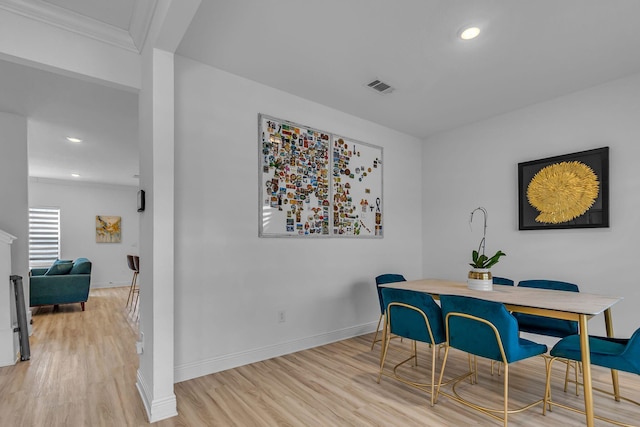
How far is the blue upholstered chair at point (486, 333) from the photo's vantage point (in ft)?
6.48

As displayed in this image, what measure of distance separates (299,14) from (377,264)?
9.71 feet

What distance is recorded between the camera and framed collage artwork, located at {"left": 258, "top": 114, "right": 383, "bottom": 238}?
3.26 m

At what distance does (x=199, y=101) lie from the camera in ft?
9.40

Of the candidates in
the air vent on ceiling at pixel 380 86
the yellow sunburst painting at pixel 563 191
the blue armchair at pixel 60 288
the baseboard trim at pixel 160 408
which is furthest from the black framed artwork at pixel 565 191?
the blue armchair at pixel 60 288

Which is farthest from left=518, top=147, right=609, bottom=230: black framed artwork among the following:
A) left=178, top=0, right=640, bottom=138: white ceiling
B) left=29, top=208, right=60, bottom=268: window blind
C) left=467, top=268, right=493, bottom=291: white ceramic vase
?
left=29, top=208, right=60, bottom=268: window blind

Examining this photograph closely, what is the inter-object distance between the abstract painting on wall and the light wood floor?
5434mm

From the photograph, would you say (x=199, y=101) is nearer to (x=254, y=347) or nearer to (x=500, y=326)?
(x=254, y=347)

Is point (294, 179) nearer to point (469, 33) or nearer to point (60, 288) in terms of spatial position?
point (469, 33)

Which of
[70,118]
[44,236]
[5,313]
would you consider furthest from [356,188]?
[44,236]

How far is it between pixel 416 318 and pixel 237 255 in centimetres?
163

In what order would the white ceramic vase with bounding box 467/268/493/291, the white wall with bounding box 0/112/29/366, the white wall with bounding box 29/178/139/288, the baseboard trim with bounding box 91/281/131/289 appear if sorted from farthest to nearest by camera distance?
the baseboard trim with bounding box 91/281/131/289, the white wall with bounding box 29/178/139/288, the white wall with bounding box 0/112/29/366, the white ceramic vase with bounding box 467/268/493/291

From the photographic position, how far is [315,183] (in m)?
3.61

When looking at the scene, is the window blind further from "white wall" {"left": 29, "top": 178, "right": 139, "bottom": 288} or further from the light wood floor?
the light wood floor

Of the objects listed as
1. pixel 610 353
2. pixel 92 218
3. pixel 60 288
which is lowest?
pixel 60 288
